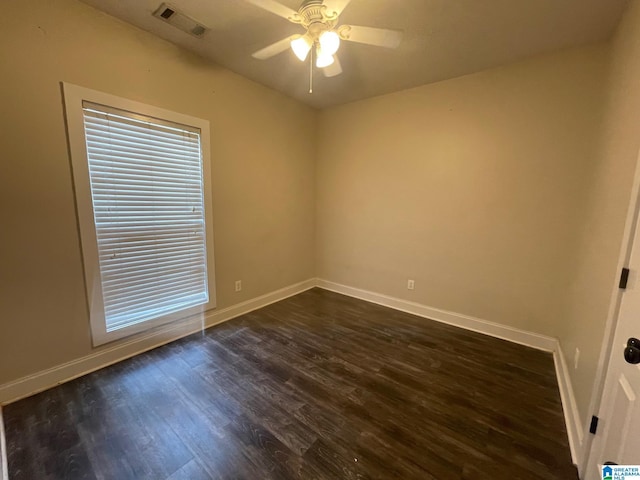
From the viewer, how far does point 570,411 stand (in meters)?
Answer: 1.66

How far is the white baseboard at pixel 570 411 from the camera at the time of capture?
4.69 ft

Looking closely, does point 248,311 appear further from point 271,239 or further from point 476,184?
point 476,184

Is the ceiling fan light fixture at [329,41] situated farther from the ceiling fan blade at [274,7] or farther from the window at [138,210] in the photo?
the window at [138,210]

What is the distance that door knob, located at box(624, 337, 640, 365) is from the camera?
0.90 m

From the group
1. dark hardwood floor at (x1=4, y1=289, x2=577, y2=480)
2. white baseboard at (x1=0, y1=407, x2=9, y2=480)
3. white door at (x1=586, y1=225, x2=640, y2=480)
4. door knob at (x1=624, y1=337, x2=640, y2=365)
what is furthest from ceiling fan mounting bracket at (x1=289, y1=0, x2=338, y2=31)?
white baseboard at (x1=0, y1=407, x2=9, y2=480)

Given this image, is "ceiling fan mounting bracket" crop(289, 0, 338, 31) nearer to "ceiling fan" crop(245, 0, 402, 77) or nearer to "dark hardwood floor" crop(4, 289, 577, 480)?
"ceiling fan" crop(245, 0, 402, 77)

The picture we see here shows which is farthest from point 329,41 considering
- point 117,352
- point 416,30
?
point 117,352

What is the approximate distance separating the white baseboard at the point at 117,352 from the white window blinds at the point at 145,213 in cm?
18

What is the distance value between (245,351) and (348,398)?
1.05 m

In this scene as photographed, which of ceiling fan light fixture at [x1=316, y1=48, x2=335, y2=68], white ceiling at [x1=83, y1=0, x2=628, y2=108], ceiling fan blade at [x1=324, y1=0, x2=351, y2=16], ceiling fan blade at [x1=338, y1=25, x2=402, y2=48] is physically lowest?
ceiling fan light fixture at [x1=316, y1=48, x2=335, y2=68]

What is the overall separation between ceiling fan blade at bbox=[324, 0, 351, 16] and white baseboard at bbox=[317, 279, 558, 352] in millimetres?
2958

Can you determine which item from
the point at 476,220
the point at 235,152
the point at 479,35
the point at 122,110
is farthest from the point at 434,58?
the point at 122,110

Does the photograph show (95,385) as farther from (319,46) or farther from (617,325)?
(617,325)

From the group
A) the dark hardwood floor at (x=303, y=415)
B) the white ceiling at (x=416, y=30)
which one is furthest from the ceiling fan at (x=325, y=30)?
the dark hardwood floor at (x=303, y=415)
